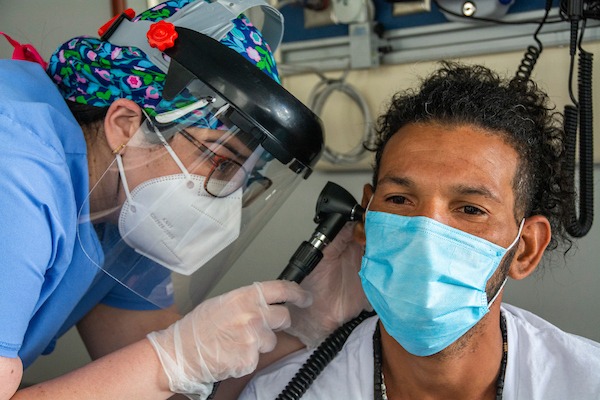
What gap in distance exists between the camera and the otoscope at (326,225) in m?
1.51

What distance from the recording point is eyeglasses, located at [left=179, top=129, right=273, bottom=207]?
55.8 inches

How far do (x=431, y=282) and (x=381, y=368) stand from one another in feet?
1.18

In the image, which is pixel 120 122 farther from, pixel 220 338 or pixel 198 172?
pixel 220 338

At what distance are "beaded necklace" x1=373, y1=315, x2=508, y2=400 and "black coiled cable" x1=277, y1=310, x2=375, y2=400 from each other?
82 millimetres

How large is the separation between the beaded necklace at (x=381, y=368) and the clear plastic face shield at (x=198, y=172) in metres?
0.38

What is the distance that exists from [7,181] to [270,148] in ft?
1.61

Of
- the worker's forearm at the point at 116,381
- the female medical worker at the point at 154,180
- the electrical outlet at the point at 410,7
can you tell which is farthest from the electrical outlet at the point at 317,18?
the worker's forearm at the point at 116,381

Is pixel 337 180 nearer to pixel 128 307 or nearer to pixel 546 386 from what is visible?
pixel 128 307

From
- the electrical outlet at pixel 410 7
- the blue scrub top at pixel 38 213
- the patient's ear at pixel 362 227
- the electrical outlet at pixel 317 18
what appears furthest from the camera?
the electrical outlet at pixel 317 18

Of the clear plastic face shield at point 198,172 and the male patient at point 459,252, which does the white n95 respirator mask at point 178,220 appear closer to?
the clear plastic face shield at point 198,172

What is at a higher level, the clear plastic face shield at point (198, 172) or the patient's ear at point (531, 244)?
the patient's ear at point (531, 244)

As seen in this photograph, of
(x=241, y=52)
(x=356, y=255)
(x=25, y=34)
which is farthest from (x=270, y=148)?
(x=25, y=34)

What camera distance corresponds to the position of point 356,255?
1675mm

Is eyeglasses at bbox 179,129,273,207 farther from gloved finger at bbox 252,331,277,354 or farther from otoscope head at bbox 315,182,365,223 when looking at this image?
gloved finger at bbox 252,331,277,354
